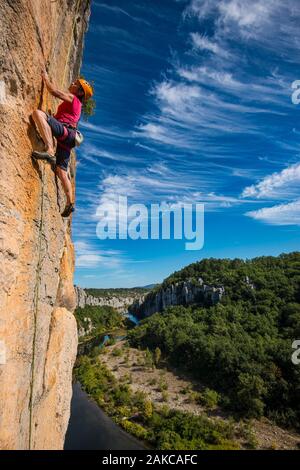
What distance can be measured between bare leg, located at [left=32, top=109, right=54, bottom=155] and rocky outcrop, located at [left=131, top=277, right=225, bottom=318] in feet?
235

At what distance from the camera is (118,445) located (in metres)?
28.2

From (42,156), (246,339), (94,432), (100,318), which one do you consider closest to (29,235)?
(42,156)

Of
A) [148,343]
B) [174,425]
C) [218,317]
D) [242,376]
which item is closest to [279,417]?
[242,376]

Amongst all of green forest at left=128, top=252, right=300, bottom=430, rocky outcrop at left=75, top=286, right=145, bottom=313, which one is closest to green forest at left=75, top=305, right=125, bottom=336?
rocky outcrop at left=75, top=286, right=145, bottom=313

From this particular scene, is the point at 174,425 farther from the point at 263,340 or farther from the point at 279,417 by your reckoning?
the point at 263,340

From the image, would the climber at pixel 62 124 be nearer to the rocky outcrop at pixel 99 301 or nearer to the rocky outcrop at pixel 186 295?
the rocky outcrop at pixel 186 295

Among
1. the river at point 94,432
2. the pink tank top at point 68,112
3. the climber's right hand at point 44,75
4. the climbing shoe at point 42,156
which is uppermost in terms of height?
the climber's right hand at point 44,75

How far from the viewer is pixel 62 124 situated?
4844 millimetres

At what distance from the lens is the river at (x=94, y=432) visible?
27.9m

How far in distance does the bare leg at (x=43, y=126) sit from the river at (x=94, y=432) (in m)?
29.2

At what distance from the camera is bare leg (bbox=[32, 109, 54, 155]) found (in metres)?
4.23

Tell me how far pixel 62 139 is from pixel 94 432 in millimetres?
32881

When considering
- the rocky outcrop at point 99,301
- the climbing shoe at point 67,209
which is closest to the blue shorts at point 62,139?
the climbing shoe at point 67,209
